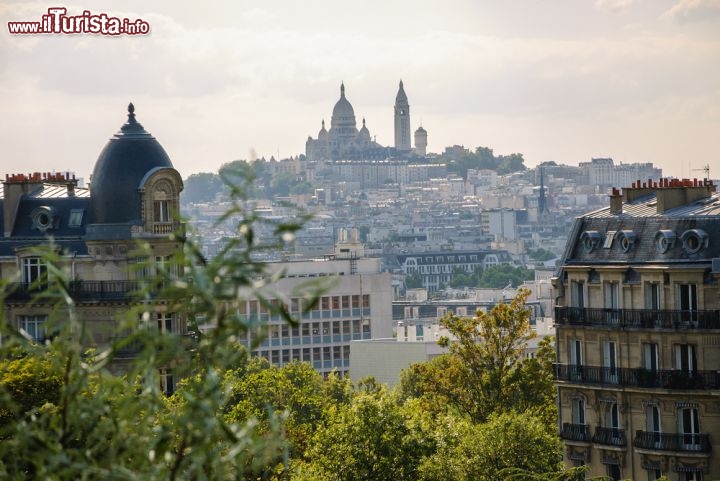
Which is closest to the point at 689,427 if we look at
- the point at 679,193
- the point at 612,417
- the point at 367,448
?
the point at 612,417

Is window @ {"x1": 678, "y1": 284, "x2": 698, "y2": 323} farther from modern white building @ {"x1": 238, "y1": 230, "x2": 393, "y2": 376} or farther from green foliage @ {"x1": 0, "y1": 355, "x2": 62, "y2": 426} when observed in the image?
modern white building @ {"x1": 238, "y1": 230, "x2": 393, "y2": 376}

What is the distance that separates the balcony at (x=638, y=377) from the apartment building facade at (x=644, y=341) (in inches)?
0.9

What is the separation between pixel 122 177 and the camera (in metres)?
63.7

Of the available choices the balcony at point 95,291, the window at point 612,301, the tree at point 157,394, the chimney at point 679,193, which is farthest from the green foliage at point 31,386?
the tree at point 157,394

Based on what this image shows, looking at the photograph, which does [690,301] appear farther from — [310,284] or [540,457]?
[310,284]

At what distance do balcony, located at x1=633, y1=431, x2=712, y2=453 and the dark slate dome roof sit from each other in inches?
626

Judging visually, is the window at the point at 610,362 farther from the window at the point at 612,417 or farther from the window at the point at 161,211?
the window at the point at 161,211

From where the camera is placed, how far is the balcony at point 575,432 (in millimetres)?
56281

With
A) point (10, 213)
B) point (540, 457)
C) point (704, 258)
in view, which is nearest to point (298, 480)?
point (540, 457)

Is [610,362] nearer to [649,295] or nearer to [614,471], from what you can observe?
[649,295]

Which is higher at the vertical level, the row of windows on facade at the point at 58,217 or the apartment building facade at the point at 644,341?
the row of windows on facade at the point at 58,217

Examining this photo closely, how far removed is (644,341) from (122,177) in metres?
15.8

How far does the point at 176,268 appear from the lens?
61.9 meters

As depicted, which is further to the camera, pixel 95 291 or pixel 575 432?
pixel 95 291
